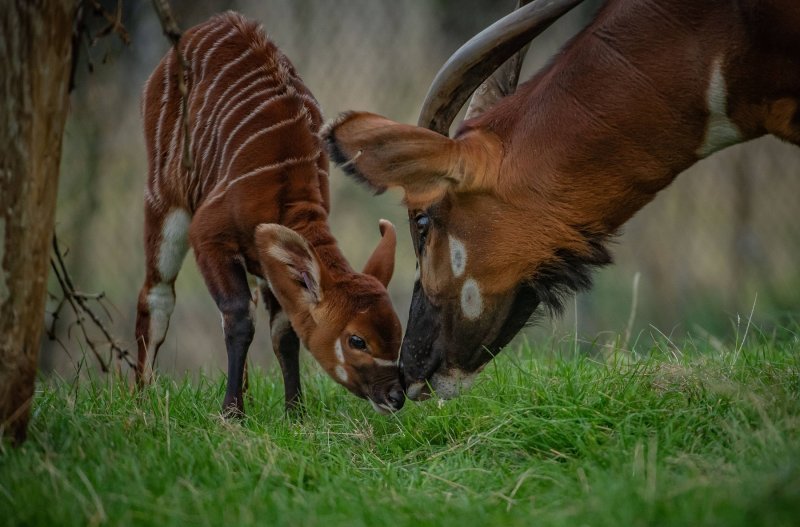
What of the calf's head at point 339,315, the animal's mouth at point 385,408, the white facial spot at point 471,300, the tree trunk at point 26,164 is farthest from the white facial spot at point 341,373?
the tree trunk at point 26,164

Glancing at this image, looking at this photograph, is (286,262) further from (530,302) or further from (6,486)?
(6,486)

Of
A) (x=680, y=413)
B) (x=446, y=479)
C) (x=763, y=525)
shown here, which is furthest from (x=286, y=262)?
(x=763, y=525)

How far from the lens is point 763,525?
2598mm

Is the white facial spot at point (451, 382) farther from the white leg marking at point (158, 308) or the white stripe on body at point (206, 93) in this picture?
the white stripe on body at point (206, 93)

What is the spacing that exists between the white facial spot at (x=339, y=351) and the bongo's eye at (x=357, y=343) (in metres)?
0.06

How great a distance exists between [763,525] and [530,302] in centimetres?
176

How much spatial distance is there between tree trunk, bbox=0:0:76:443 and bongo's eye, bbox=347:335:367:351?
1.68 m

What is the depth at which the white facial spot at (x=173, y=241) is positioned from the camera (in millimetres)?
5465

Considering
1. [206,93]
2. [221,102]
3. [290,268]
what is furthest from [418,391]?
[206,93]

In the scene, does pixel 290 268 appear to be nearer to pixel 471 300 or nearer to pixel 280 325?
pixel 280 325

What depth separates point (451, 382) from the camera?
439 centimetres

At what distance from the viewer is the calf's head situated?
15.7ft

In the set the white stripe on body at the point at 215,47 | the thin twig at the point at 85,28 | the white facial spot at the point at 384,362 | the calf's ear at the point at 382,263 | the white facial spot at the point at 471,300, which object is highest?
the thin twig at the point at 85,28

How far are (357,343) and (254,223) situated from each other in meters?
0.76
